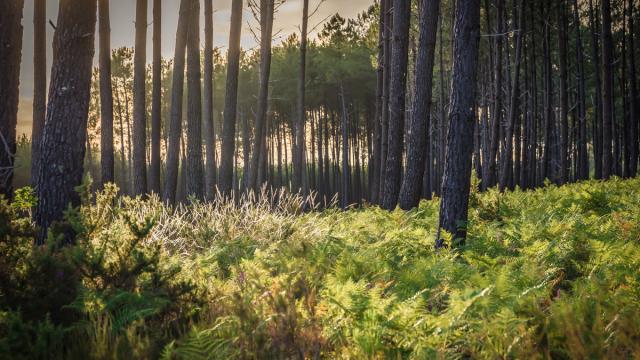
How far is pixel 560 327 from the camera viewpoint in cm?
296

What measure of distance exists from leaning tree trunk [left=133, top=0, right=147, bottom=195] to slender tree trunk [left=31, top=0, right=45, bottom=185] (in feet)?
10.1

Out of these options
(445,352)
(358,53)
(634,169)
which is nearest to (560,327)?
(445,352)

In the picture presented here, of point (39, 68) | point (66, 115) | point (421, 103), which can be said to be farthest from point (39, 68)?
point (421, 103)

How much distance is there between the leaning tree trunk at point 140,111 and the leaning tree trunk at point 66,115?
781 centimetres

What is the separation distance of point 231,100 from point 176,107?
1.59 metres

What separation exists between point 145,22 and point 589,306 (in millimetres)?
14120

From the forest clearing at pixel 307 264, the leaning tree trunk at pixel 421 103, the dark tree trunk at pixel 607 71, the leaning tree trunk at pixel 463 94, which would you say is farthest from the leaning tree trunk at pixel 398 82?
the dark tree trunk at pixel 607 71

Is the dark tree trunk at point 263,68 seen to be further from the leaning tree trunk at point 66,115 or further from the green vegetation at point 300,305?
the green vegetation at point 300,305

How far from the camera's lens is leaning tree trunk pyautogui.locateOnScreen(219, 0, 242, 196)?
14141 mm

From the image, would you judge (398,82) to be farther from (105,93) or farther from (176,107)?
(105,93)

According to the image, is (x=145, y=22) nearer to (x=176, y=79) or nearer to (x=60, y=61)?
(x=176, y=79)

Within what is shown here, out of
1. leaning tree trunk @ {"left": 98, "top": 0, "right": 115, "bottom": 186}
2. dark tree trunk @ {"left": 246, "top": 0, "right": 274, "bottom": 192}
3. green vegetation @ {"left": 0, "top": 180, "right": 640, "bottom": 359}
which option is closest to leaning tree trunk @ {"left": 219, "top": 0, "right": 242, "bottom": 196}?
dark tree trunk @ {"left": 246, "top": 0, "right": 274, "bottom": 192}

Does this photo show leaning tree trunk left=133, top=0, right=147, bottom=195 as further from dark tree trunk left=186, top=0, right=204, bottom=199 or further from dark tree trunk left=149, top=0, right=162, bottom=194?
dark tree trunk left=186, top=0, right=204, bottom=199

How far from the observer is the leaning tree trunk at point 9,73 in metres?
7.58
